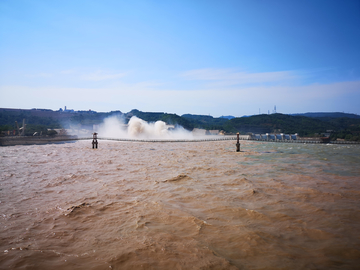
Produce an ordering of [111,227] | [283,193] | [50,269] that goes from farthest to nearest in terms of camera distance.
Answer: [283,193], [111,227], [50,269]

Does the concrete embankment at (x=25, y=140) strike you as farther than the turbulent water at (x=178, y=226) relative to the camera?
Yes

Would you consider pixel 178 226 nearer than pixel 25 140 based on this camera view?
Yes

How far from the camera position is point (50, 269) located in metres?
4.27

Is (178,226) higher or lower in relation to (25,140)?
Answer: lower

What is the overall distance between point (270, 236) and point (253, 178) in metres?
7.53

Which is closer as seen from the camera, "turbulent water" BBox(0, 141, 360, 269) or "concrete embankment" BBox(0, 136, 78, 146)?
"turbulent water" BBox(0, 141, 360, 269)

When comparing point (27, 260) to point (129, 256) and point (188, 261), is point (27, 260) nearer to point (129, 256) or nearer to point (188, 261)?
point (129, 256)

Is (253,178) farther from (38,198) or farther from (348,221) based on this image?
(38,198)

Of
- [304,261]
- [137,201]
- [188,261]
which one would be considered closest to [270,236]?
[304,261]

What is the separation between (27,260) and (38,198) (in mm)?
4781

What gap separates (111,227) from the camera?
20.2 feet

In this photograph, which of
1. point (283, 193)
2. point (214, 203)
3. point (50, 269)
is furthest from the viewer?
point (283, 193)

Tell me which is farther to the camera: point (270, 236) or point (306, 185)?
point (306, 185)

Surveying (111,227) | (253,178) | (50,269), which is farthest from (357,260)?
(253,178)
